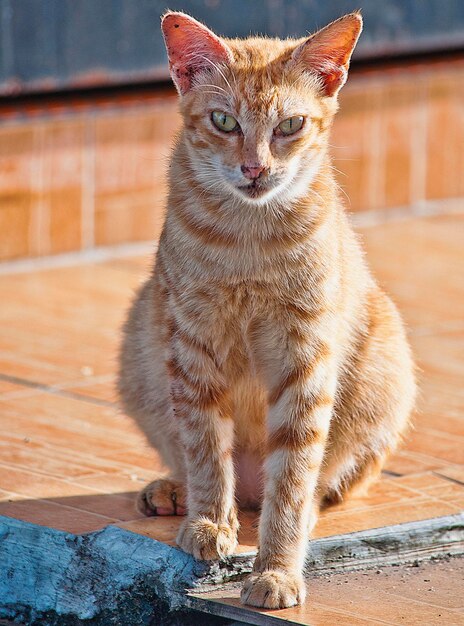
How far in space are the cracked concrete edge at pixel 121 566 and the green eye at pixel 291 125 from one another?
125cm

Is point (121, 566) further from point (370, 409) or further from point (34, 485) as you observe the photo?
point (370, 409)

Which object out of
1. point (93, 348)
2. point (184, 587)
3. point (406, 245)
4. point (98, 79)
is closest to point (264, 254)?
point (184, 587)

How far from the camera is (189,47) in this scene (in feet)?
11.8

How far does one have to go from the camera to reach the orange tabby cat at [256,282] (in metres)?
3.49

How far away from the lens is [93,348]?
589 cm

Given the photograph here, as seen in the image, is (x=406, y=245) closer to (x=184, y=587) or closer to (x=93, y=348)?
(x=93, y=348)

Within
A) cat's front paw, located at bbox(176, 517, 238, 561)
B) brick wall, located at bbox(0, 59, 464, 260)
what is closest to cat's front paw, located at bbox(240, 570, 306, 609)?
cat's front paw, located at bbox(176, 517, 238, 561)

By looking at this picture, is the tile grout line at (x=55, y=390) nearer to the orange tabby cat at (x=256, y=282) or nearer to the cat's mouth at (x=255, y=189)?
the orange tabby cat at (x=256, y=282)

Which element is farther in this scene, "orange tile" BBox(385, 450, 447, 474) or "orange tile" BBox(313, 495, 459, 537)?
"orange tile" BBox(385, 450, 447, 474)

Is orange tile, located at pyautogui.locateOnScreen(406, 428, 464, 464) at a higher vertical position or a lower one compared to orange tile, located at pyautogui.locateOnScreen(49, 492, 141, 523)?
lower

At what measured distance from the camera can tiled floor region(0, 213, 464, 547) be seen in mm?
4020

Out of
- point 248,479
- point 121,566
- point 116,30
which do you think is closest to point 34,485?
point 121,566

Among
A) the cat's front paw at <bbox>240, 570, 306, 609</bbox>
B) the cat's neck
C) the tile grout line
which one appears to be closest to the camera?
the cat's front paw at <bbox>240, 570, 306, 609</bbox>

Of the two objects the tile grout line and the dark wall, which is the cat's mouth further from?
the dark wall
